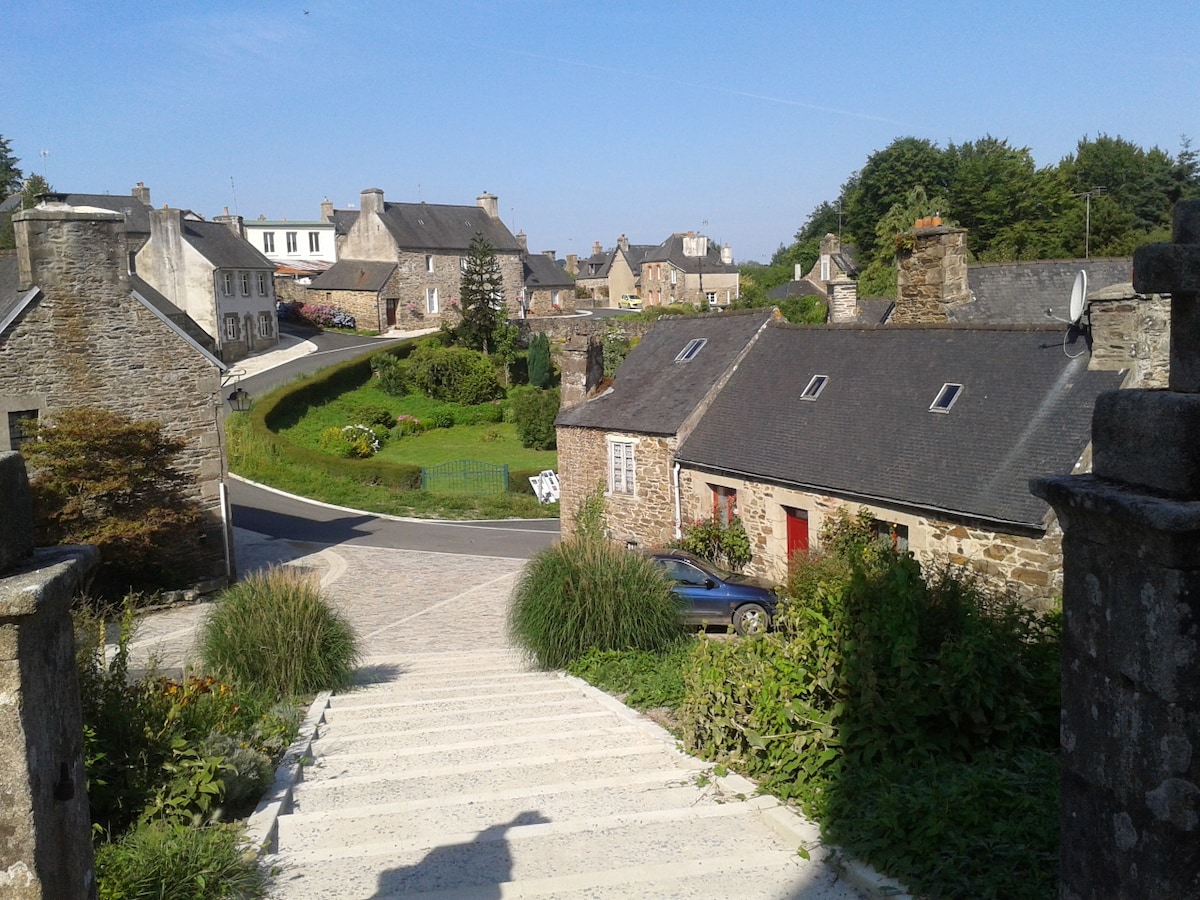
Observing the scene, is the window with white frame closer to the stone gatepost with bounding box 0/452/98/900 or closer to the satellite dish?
the satellite dish

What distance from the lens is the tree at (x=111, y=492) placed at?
57.7ft

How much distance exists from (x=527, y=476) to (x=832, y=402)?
18.3 meters

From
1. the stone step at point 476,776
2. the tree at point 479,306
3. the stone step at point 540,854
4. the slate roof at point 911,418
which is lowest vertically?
the stone step at point 476,776

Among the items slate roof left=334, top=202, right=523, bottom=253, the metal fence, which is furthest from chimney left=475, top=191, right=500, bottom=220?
the metal fence

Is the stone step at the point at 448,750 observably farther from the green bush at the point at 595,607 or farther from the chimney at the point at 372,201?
the chimney at the point at 372,201

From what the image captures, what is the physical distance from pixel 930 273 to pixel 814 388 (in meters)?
4.31

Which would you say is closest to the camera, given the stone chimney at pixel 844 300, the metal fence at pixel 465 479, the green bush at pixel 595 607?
the green bush at pixel 595 607

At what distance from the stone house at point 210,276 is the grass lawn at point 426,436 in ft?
29.7

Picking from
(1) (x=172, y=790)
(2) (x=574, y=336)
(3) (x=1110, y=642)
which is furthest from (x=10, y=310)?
(3) (x=1110, y=642)

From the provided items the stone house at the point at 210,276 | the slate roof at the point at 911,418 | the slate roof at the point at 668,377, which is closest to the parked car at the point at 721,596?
the slate roof at the point at 911,418

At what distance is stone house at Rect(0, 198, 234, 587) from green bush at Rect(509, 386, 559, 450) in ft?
71.6

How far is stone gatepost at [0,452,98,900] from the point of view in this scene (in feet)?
8.76

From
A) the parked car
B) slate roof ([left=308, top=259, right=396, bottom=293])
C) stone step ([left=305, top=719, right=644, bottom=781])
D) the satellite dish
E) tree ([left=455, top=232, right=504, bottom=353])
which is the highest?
slate roof ([left=308, top=259, right=396, bottom=293])

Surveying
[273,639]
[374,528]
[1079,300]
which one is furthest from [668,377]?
[273,639]
